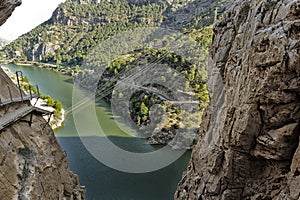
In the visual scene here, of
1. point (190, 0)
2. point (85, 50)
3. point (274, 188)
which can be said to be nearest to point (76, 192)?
point (274, 188)

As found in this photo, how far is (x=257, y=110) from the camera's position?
9.10m

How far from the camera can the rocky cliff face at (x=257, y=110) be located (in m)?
8.05

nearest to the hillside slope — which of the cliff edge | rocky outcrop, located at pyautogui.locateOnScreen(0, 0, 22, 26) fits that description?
rocky outcrop, located at pyautogui.locateOnScreen(0, 0, 22, 26)

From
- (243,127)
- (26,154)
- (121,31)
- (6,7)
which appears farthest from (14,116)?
(121,31)

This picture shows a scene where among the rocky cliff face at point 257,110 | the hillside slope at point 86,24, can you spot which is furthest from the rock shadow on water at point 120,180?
the hillside slope at point 86,24

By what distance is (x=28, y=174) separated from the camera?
6648mm

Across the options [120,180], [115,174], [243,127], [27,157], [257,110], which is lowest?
[120,180]

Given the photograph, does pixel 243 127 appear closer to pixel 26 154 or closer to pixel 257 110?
pixel 257 110

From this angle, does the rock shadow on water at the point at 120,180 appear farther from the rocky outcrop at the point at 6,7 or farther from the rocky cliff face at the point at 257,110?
the rocky outcrop at the point at 6,7

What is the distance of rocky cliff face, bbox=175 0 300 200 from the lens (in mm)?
8047

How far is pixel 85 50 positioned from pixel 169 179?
78.9m

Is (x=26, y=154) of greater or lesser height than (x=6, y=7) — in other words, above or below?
below

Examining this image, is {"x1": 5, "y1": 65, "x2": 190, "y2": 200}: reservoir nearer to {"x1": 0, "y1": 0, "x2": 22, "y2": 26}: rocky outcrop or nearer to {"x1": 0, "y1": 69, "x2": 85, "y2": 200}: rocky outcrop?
{"x1": 0, "y1": 69, "x2": 85, "y2": 200}: rocky outcrop

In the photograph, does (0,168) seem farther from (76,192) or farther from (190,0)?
(190,0)
